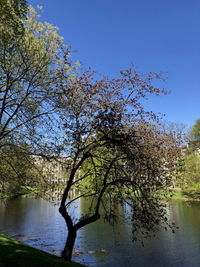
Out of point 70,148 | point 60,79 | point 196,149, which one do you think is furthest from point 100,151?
point 196,149

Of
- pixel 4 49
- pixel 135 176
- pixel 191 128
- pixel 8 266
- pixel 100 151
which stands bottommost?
pixel 8 266

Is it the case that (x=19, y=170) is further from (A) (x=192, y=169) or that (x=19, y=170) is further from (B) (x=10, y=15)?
(A) (x=192, y=169)

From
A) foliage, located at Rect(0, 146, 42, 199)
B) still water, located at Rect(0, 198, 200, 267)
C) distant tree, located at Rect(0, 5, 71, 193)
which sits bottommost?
still water, located at Rect(0, 198, 200, 267)

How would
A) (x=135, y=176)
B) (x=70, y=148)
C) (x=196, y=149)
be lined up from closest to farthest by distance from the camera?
(x=135, y=176) → (x=70, y=148) → (x=196, y=149)

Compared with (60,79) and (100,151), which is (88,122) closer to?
(100,151)

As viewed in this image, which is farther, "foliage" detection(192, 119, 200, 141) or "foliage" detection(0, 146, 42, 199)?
"foliage" detection(192, 119, 200, 141)

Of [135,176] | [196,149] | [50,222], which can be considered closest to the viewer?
[135,176]

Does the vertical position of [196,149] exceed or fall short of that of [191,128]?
it falls short

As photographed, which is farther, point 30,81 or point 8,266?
point 30,81

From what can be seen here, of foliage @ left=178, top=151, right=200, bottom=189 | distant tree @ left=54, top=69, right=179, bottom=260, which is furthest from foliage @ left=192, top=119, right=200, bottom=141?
distant tree @ left=54, top=69, right=179, bottom=260

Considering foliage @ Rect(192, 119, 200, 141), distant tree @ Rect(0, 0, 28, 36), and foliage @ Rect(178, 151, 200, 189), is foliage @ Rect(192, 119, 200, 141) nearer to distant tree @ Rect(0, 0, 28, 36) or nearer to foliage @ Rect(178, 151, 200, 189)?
foliage @ Rect(178, 151, 200, 189)

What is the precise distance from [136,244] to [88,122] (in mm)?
12937

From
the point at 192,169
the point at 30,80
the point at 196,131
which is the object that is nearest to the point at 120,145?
the point at 30,80

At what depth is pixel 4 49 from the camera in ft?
35.6
